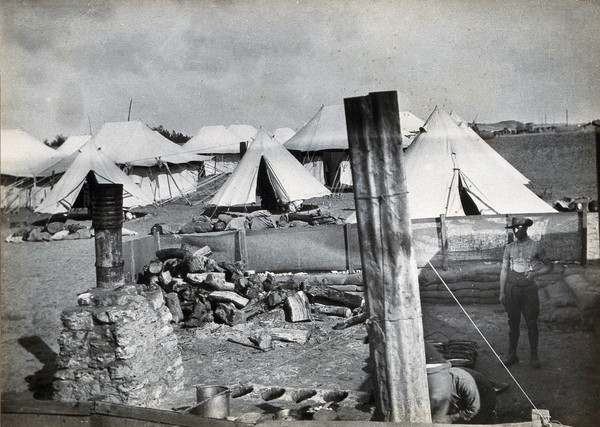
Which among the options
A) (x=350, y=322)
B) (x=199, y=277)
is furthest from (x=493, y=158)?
(x=199, y=277)

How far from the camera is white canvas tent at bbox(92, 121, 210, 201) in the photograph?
20047 mm

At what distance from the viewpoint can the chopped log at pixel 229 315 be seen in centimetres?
803

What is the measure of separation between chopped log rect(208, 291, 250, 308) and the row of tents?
348cm

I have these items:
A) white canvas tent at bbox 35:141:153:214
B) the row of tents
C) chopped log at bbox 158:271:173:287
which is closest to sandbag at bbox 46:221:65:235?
white canvas tent at bbox 35:141:153:214


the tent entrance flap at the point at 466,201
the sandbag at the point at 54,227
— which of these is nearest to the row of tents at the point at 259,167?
the tent entrance flap at the point at 466,201

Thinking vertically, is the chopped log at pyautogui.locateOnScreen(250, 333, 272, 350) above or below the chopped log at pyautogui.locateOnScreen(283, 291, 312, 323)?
below

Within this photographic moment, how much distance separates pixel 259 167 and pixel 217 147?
30.0 feet

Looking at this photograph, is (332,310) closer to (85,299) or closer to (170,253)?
(170,253)

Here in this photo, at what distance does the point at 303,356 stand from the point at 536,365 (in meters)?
2.75

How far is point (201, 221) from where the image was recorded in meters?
13.6

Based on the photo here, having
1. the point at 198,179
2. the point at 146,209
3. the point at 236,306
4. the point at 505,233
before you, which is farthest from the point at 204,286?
the point at 198,179

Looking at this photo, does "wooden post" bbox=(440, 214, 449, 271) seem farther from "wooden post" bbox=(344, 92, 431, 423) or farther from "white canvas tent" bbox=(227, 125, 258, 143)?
"white canvas tent" bbox=(227, 125, 258, 143)

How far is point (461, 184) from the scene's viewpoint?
10.7 m

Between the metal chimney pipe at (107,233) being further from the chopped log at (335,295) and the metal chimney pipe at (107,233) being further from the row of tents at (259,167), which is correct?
the chopped log at (335,295)
